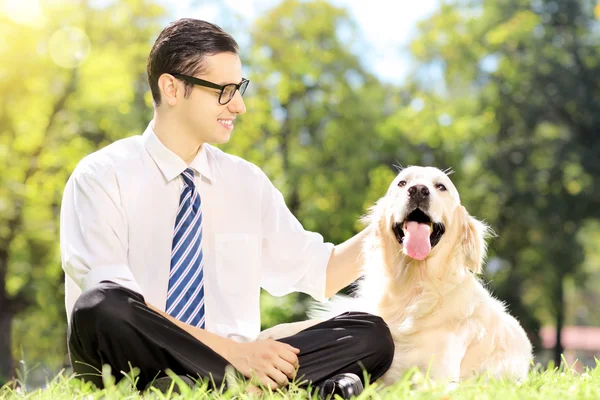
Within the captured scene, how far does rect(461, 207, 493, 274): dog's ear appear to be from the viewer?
3615 millimetres

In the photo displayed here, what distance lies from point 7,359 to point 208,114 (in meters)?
14.6

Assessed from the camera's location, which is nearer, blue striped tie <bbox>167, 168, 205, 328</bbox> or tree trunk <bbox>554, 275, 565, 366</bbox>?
blue striped tie <bbox>167, 168, 205, 328</bbox>

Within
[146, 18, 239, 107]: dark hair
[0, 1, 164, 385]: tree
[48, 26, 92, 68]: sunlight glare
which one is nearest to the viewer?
[146, 18, 239, 107]: dark hair

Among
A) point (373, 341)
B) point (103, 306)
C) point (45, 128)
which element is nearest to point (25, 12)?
point (45, 128)

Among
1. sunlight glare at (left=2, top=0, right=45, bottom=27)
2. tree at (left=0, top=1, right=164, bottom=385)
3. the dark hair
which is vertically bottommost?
tree at (left=0, top=1, right=164, bottom=385)

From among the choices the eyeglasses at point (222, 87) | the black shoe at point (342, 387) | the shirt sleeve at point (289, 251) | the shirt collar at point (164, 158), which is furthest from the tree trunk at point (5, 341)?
the black shoe at point (342, 387)

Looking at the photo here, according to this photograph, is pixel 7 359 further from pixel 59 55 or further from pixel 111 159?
pixel 111 159

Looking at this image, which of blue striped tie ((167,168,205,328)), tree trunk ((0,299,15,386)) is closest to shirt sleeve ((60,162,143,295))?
blue striped tie ((167,168,205,328))

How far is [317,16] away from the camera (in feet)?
68.4

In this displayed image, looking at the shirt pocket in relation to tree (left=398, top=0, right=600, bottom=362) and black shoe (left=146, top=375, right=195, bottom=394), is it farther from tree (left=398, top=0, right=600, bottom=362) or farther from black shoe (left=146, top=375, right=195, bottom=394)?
tree (left=398, top=0, right=600, bottom=362)

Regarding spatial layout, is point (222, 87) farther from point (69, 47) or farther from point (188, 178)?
point (69, 47)

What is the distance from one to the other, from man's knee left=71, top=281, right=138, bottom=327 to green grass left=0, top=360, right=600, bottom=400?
0.25 m

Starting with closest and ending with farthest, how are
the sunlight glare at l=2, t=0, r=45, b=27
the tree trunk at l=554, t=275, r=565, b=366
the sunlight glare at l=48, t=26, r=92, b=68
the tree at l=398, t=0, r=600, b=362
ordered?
the sunlight glare at l=2, t=0, r=45, b=27 → the sunlight glare at l=48, t=26, r=92, b=68 → the tree at l=398, t=0, r=600, b=362 → the tree trunk at l=554, t=275, r=565, b=366

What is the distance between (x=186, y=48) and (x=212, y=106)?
33cm
